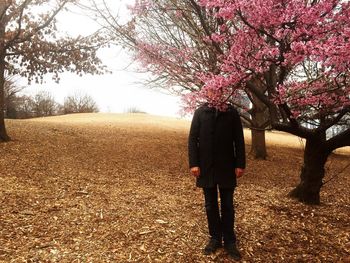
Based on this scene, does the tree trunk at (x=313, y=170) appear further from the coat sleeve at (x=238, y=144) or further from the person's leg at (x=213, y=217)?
the person's leg at (x=213, y=217)

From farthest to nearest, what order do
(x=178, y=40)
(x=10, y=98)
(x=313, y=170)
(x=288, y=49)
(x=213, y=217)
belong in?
1. (x=10, y=98)
2. (x=178, y=40)
3. (x=313, y=170)
4. (x=288, y=49)
5. (x=213, y=217)

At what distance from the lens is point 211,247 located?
472 centimetres

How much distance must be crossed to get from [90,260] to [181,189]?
3.69m

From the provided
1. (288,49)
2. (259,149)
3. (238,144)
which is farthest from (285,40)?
(259,149)

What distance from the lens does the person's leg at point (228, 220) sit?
460cm

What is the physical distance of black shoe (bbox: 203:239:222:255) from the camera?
471cm

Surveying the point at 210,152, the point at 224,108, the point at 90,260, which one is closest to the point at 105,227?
the point at 90,260

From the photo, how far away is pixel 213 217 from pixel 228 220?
193 millimetres

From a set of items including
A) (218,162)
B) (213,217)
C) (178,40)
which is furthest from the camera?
(178,40)

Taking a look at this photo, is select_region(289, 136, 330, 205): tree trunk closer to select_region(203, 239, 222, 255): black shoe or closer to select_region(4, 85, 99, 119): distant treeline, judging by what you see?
select_region(203, 239, 222, 255): black shoe

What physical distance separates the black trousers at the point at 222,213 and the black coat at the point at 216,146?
5.4 inches

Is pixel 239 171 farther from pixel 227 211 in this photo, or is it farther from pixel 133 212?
pixel 133 212

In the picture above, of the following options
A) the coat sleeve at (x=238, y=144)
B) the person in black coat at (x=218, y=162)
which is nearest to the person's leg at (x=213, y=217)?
the person in black coat at (x=218, y=162)

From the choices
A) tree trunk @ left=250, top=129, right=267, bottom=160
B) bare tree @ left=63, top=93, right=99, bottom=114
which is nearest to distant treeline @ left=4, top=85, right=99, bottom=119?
bare tree @ left=63, top=93, right=99, bottom=114
